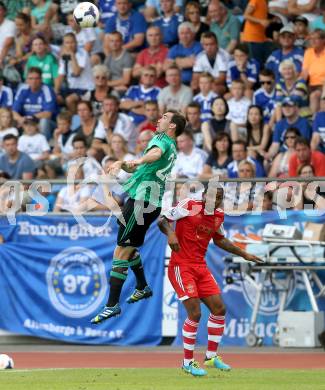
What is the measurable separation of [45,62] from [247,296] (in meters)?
7.64

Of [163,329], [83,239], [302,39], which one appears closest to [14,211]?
A: [83,239]

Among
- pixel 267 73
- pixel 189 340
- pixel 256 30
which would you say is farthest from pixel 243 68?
pixel 189 340

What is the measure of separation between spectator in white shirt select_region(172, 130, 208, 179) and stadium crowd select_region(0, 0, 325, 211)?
2 cm

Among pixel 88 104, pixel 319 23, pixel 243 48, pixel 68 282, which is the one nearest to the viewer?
pixel 68 282

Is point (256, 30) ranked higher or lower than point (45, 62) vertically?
higher

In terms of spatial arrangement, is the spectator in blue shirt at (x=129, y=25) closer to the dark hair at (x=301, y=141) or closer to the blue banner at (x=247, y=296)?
the dark hair at (x=301, y=141)

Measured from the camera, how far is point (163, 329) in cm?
1820

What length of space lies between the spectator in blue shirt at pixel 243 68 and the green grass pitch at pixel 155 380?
7814 mm

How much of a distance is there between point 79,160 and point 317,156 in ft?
14.1

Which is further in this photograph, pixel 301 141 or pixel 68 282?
pixel 68 282

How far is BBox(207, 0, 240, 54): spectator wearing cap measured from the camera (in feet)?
70.7

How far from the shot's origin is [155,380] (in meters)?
12.6

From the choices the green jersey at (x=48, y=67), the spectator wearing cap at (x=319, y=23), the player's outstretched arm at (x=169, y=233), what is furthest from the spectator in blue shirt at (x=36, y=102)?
the player's outstretched arm at (x=169, y=233)

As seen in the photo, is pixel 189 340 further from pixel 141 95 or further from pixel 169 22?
pixel 169 22
